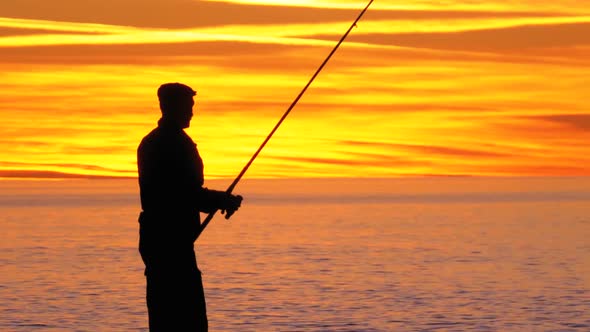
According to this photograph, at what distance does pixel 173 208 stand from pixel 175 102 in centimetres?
62

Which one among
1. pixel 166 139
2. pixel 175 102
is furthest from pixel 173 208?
pixel 175 102

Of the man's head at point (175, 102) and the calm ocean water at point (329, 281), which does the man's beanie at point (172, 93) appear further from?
the calm ocean water at point (329, 281)

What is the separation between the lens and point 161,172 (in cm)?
773

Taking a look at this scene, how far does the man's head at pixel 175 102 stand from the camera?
25.6 feet

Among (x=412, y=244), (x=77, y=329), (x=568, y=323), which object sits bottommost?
(x=412, y=244)

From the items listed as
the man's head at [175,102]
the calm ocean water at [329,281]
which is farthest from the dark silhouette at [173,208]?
the calm ocean water at [329,281]

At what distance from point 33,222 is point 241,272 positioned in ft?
122

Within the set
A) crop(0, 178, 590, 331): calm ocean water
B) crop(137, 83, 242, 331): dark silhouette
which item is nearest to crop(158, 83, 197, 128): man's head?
crop(137, 83, 242, 331): dark silhouette

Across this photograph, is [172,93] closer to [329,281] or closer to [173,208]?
[173,208]

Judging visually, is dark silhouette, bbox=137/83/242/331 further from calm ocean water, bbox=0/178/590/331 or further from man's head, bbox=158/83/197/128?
calm ocean water, bbox=0/178/590/331

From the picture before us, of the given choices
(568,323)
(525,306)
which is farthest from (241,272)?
(568,323)

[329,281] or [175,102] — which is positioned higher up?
[175,102]

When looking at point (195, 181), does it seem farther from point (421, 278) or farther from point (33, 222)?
point (33, 222)

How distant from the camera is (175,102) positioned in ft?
25.6
